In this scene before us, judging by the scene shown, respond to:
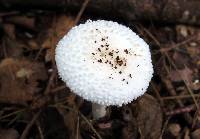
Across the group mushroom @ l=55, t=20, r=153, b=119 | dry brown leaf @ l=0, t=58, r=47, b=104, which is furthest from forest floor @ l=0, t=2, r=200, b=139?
mushroom @ l=55, t=20, r=153, b=119

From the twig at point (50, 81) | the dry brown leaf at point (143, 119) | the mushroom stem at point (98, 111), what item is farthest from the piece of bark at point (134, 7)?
the mushroom stem at point (98, 111)

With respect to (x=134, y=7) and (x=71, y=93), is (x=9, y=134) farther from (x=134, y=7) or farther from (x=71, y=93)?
(x=134, y=7)

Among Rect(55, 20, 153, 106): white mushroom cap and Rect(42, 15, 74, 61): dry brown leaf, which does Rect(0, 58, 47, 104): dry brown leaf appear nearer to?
Rect(42, 15, 74, 61): dry brown leaf

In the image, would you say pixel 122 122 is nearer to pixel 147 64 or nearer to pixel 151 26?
pixel 147 64

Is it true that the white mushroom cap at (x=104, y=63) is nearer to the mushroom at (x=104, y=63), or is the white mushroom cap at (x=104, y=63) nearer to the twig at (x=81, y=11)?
the mushroom at (x=104, y=63)

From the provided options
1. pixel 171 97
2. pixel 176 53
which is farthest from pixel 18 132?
pixel 176 53

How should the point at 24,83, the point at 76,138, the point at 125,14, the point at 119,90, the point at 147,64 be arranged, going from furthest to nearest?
1. the point at 125,14
2. the point at 24,83
3. the point at 76,138
4. the point at 147,64
5. the point at 119,90
